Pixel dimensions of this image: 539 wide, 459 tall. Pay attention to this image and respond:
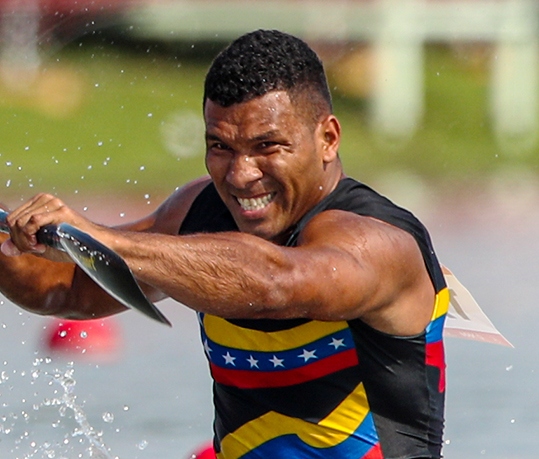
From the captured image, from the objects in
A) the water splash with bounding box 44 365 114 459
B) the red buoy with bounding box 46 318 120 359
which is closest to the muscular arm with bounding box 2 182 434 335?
the water splash with bounding box 44 365 114 459

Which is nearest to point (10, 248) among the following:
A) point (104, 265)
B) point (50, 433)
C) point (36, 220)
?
point (36, 220)

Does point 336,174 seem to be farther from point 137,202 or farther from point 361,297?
point 137,202

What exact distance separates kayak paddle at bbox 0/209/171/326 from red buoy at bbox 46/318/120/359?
3925 mm

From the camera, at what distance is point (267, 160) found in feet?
9.22

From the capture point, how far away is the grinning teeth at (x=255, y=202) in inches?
113

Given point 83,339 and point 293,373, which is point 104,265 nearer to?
point 293,373

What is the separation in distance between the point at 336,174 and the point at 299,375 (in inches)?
20.1

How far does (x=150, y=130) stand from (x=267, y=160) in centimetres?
1384

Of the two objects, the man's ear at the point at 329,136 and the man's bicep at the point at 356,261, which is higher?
the man's ear at the point at 329,136

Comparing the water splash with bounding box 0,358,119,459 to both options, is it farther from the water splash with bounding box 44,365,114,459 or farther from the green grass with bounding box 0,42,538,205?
the green grass with bounding box 0,42,538,205

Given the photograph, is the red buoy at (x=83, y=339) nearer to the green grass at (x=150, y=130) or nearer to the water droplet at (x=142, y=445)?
the water droplet at (x=142, y=445)

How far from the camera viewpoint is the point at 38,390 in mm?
5848

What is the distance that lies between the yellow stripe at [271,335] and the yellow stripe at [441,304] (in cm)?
27

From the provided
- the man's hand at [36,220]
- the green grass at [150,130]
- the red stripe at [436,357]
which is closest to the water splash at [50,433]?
the red stripe at [436,357]
